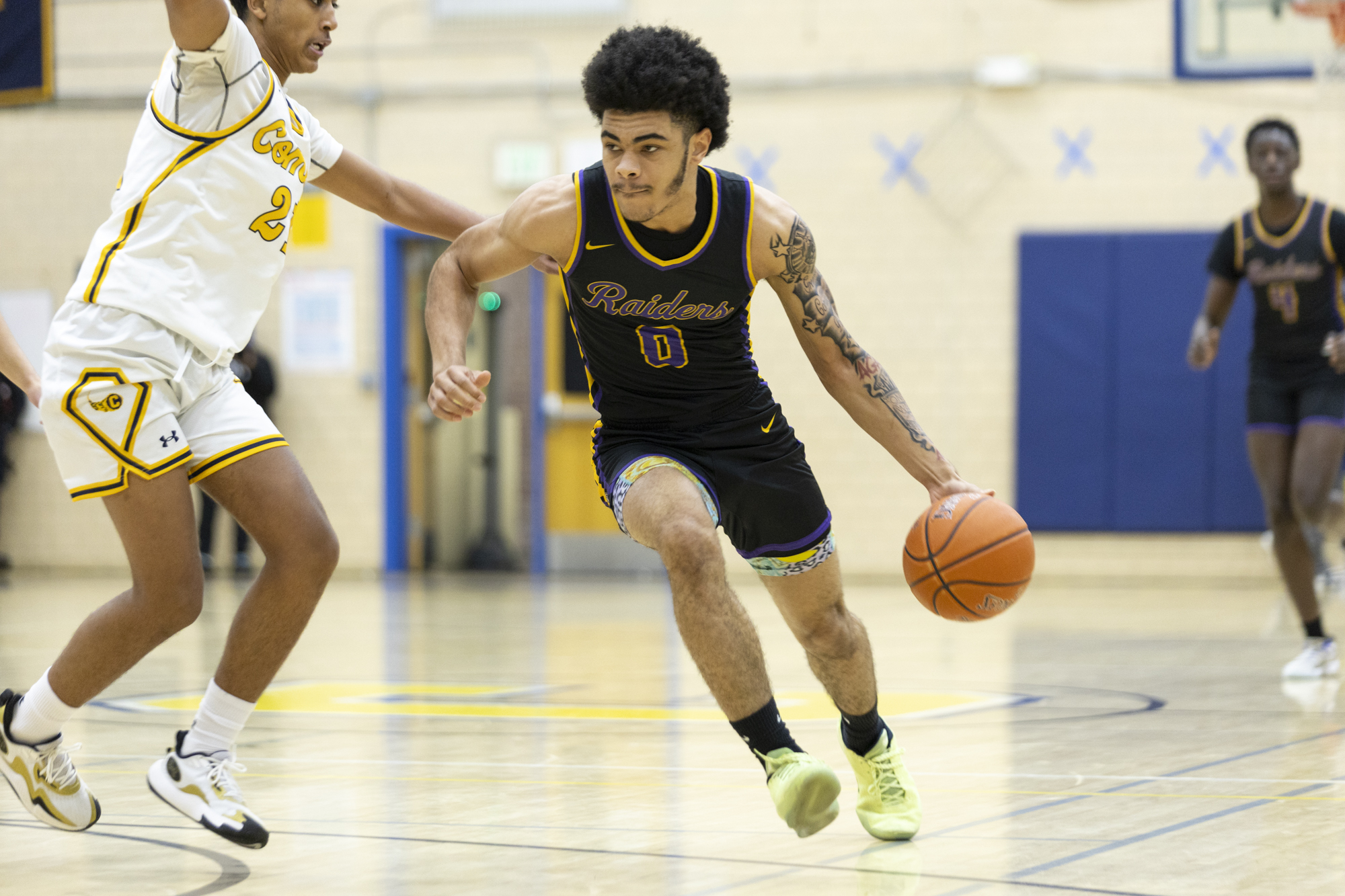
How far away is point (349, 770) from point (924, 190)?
883 centimetres

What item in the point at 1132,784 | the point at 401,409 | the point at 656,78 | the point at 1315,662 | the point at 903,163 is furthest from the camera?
the point at 401,409

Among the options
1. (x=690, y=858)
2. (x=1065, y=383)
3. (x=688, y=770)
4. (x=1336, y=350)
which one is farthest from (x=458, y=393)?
(x=1065, y=383)

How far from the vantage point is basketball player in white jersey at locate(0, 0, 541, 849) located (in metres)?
2.92

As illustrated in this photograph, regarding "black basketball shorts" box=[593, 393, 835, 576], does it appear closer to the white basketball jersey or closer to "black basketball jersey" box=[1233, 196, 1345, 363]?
the white basketball jersey

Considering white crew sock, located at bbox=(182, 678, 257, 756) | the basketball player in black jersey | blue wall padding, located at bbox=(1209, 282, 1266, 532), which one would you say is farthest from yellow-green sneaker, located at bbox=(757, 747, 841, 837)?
blue wall padding, located at bbox=(1209, 282, 1266, 532)

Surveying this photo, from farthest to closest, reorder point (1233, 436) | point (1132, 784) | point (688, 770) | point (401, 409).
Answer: point (401, 409), point (1233, 436), point (688, 770), point (1132, 784)

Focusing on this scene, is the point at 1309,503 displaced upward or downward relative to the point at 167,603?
downward

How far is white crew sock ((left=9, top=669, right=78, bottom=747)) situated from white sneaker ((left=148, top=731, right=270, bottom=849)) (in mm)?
215

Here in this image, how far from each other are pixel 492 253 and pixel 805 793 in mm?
1315

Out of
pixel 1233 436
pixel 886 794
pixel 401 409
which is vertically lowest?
pixel 1233 436

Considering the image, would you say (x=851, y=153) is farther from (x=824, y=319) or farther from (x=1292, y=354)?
(x=824, y=319)

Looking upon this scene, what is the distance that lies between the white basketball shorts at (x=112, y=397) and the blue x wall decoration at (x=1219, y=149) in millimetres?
10013

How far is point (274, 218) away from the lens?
10.2 ft

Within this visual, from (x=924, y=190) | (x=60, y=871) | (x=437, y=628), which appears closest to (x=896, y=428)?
(x=60, y=871)
